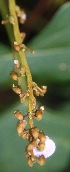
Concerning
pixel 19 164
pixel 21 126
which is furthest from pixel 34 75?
pixel 21 126

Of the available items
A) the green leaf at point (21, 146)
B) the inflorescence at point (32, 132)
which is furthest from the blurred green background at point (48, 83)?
the inflorescence at point (32, 132)

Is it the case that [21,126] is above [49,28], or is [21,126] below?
below

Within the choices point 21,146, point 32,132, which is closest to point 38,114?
point 32,132

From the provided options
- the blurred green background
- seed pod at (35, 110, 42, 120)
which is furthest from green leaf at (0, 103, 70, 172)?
seed pod at (35, 110, 42, 120)

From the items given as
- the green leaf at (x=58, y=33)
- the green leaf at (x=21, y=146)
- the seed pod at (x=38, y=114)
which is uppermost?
the green leaf at (x=58, y=33)

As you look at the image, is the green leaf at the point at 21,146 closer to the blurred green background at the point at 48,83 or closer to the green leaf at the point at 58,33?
the blurred green background at the point at 48,83

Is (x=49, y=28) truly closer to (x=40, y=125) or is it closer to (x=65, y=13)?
(x=65, y=13)

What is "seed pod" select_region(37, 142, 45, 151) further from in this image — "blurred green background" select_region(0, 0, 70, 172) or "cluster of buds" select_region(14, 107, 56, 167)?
"blurred green background" select_region(0, 0, 70, 172)
